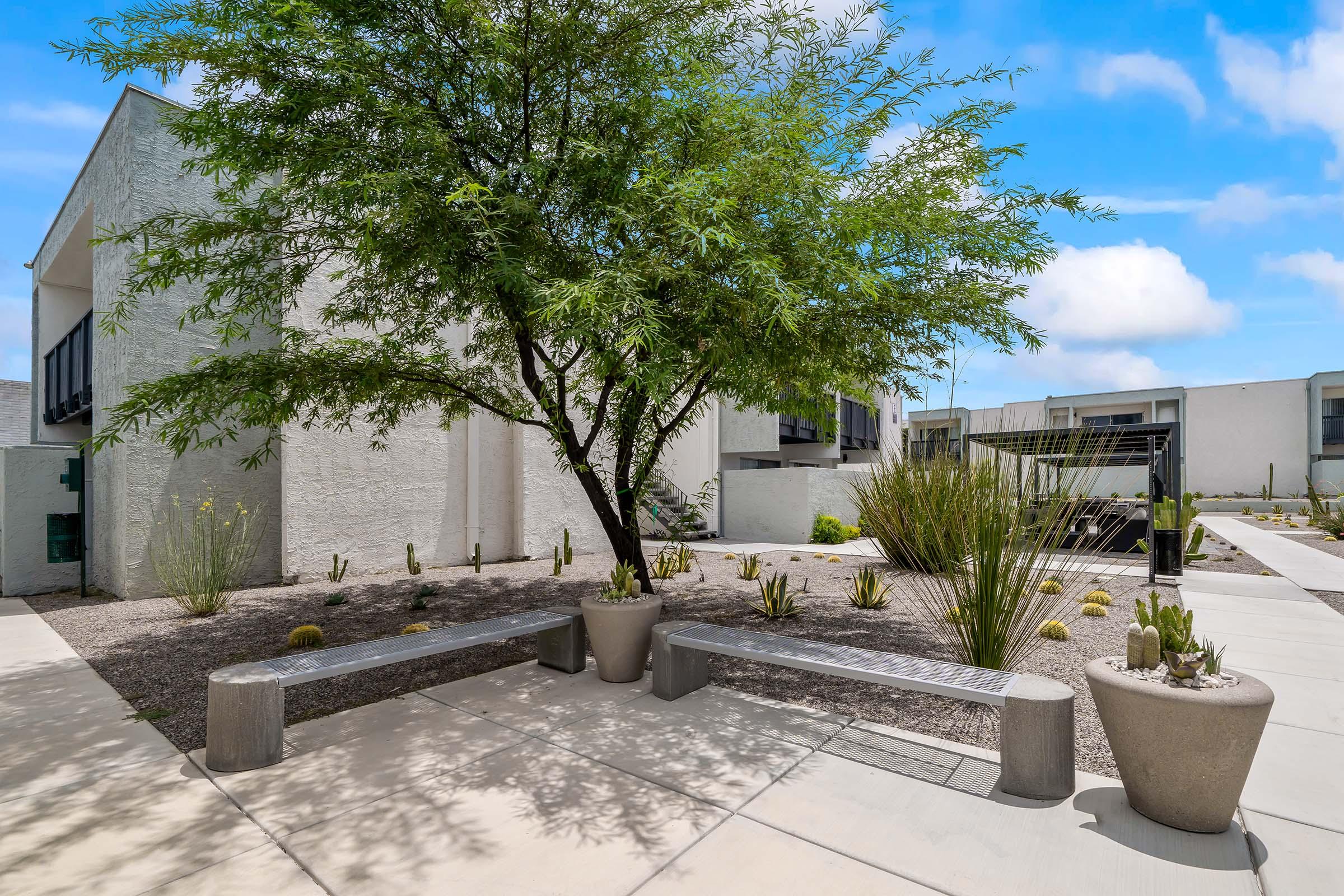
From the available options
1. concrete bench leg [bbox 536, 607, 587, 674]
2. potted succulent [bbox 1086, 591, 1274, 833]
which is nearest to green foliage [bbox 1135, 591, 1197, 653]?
potted succulent [bbox 1086, 591, 1274, 833]

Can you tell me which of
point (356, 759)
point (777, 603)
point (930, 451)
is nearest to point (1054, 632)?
point (777, 603)

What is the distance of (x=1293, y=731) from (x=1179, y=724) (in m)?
2.16

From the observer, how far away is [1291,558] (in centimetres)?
1155

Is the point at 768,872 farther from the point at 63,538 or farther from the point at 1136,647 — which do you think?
the point at 63,538

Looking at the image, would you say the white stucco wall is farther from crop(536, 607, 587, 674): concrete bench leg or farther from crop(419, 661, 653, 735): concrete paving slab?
crop(419, 661, 653, 735): concrete paving slab

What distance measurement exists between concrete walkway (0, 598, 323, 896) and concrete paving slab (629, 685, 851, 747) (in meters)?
2.25

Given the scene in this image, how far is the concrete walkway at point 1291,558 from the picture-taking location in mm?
9102

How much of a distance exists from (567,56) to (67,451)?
362 inches

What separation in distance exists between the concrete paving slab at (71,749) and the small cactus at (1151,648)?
4.93m

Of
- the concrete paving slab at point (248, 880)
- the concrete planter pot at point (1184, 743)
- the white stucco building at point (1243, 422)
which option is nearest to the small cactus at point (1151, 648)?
the concrete planter pot at point (1184, 743)

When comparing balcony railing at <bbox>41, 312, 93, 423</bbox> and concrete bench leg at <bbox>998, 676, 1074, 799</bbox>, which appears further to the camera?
balcony railing at <bbox>41, 312, 93, 423</bbox>

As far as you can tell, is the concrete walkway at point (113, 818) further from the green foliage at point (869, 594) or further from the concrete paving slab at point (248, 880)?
the green foliage at point (869, 594)

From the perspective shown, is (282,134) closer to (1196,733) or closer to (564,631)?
(564,631)

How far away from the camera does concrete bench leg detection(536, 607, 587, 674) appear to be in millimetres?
5016
